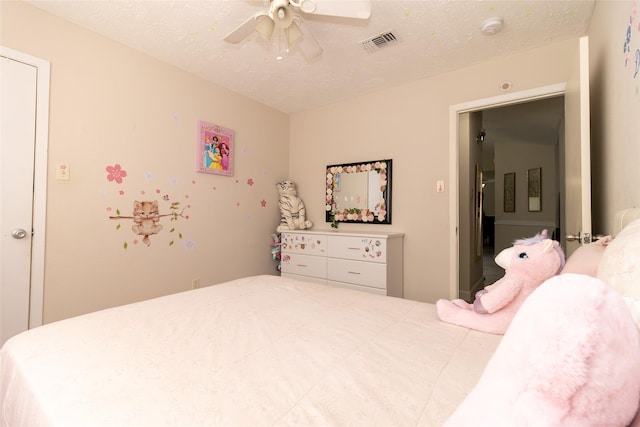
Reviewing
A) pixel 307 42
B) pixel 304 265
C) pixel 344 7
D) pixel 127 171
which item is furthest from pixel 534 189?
pixel 127 171

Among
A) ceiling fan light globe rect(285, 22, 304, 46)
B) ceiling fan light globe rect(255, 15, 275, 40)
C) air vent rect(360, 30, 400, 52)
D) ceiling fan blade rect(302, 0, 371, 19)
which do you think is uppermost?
air vent rect(360, 30, 400, 52)

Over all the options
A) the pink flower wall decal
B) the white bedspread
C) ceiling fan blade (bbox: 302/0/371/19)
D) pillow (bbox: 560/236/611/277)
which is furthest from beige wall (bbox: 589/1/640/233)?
the pink flower wall decal

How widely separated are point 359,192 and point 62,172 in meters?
2.55

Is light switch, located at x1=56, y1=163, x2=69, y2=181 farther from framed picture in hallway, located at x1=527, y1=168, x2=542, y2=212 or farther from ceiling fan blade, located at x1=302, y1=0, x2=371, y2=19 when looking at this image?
framed picture in hallway, located at x1=527, y1=168, x2=542, y2=212

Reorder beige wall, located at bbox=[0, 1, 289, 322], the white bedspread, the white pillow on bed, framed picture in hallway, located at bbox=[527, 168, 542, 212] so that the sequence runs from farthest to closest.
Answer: framed picture in hallway, located at bbox=[527, 168, 542, 212] < beige wall, located at bbox=[0, 1, 289, 322] < the white bedspread < the white pillow on bed

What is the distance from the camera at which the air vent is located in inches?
86.8

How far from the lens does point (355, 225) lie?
3.38 metres

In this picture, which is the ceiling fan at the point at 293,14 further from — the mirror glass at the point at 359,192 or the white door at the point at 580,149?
the mirror glass at the point at 359,192

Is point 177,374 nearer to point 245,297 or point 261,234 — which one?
point 245,297

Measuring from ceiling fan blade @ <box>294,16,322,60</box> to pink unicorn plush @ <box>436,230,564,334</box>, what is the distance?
1.64 m

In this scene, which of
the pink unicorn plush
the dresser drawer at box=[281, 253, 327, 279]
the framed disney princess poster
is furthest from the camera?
the dresser drawer at box=[281, 253, 327, 279]

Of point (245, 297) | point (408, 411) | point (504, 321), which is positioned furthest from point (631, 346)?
point (245, 297)

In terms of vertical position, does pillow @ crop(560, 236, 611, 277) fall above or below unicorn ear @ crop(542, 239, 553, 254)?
below

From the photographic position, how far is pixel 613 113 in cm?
145
